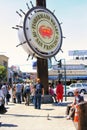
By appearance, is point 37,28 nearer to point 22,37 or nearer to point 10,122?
point 22,37

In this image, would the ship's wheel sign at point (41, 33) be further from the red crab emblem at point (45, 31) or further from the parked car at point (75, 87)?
the parked car at point (75, 87)

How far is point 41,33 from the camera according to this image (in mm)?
28062

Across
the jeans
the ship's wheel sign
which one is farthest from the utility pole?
the jeans

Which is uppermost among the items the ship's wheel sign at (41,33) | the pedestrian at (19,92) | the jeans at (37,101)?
the ship's wheel sign at (41,33)

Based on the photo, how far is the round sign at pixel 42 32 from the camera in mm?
27109

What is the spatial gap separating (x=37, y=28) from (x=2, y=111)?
12.2m

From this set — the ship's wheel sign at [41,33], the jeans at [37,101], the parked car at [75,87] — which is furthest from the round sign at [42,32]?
the parked car at [75,87]

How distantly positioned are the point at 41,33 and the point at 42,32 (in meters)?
0.12

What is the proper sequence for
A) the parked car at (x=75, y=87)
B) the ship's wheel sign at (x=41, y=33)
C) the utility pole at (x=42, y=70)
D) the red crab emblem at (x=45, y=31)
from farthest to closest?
the parked car at (x=75, y=87)
the utility pole at (x=42, y=70)
the red crab emblem at (x=45, y=31)
the ship's wheel sign at (x=41, y=33)

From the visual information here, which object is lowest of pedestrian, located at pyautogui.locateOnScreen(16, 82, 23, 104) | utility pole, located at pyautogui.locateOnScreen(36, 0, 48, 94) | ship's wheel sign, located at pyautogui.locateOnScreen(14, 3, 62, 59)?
pedestrian, located at pyautogui.locateOnScreen(16, 82, 23, 104)

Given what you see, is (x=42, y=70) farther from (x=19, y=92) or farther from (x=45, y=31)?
(x=45, y=31)

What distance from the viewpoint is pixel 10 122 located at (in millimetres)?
16469

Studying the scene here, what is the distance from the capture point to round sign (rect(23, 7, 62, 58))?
2711cm

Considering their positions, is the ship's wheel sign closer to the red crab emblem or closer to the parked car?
the red crab emblem
